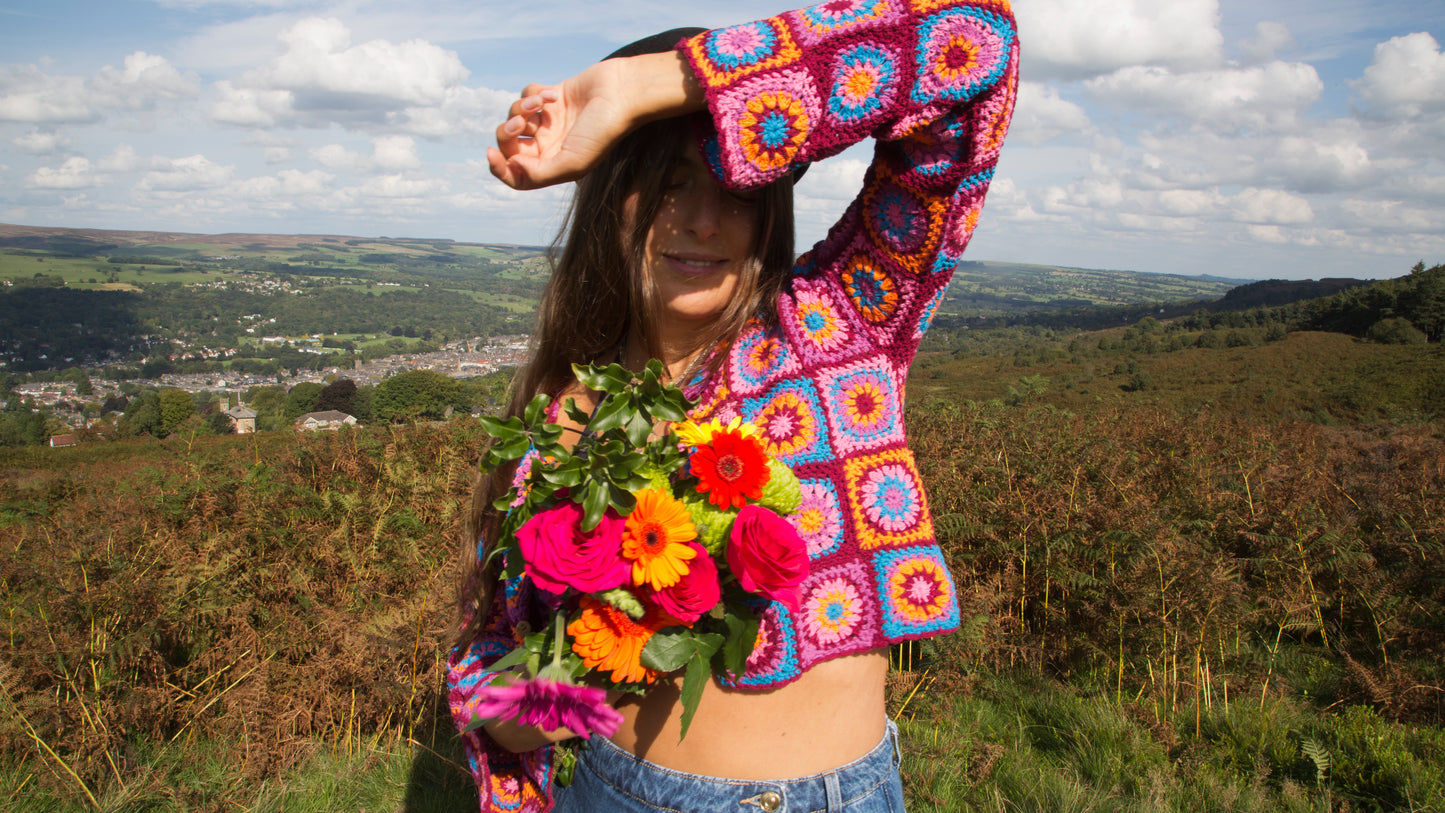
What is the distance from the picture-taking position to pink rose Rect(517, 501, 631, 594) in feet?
3.35

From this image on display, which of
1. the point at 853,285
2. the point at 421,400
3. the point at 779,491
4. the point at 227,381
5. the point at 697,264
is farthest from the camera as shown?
the point at 227,381

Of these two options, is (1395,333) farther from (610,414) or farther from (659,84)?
(610,414)

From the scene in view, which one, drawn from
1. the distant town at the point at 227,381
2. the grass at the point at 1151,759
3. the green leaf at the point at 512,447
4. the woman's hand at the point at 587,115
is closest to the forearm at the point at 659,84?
the woman's hand at the point at 587,115

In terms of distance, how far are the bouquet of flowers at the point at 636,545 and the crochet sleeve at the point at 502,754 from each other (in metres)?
0.46

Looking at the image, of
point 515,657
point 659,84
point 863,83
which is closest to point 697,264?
point 659,84

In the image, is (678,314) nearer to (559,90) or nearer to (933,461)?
(559,90)

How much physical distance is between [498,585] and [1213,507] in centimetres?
454

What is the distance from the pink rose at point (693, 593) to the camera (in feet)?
3.43

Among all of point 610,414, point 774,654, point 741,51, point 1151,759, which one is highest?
point 741,51

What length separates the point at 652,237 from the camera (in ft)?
5.29

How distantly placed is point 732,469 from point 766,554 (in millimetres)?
133

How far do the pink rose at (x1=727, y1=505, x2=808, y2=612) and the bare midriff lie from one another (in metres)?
0.40

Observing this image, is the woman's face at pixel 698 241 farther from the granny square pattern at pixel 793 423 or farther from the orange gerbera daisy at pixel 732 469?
the orange gerbera daisy at pixel 732 469

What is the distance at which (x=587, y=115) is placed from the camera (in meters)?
1.27
